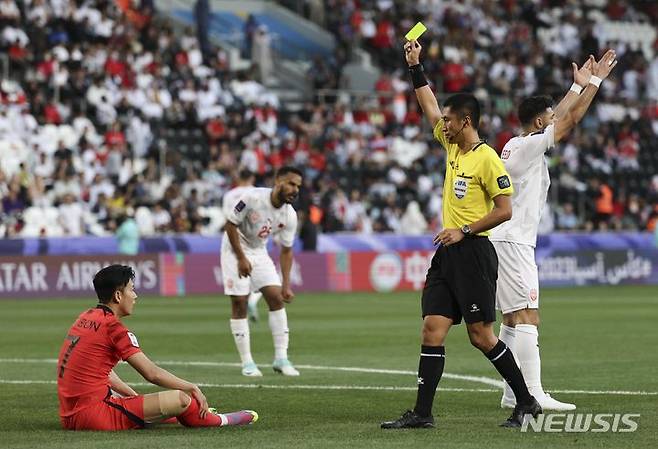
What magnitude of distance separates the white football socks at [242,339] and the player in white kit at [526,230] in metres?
4.32

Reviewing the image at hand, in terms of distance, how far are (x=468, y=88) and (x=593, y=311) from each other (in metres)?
19.4

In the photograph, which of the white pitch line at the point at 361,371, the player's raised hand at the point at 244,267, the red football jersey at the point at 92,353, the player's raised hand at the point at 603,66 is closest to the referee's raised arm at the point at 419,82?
the player's raised hand at the point at 603,66

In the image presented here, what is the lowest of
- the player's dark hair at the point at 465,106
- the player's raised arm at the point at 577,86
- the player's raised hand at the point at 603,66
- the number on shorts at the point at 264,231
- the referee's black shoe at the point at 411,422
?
the referee's black shoe at the point at 411,422

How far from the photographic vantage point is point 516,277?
39.0 ft

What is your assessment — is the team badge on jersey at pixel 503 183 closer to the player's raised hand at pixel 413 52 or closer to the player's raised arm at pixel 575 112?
the player's raised arm at pixel 575 112

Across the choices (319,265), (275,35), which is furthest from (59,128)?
(275,35)

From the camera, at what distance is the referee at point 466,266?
34.3ft

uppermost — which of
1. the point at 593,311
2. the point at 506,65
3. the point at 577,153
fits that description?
the point at 506,65

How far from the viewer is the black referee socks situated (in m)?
10.6

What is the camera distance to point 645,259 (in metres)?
38.2

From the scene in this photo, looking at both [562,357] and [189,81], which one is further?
[189,81]

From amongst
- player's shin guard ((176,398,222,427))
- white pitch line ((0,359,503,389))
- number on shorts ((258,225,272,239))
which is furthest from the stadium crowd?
player's shin guard ((176,398,222,427))

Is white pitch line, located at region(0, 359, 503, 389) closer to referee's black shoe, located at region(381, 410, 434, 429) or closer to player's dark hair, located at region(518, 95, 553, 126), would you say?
player's dark hair, located at region(518, 95, 553, 126)

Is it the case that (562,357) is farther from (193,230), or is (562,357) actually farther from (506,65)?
(506,65)
